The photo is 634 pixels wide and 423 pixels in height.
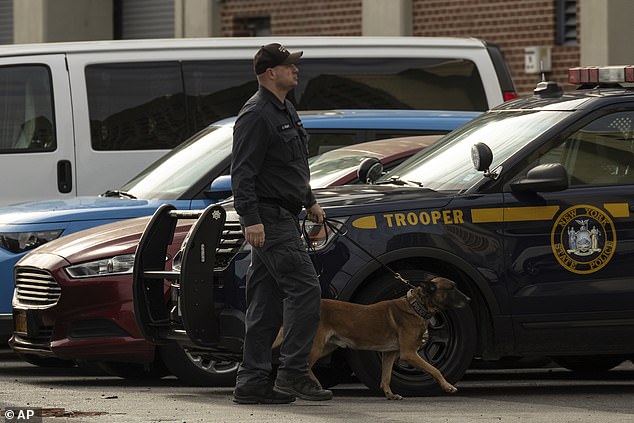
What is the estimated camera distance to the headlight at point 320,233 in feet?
Answer: 30.7

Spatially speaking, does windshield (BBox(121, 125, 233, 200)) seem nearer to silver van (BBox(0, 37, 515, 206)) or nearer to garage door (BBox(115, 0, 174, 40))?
silver van (BBox(0, 37, 515, 206))

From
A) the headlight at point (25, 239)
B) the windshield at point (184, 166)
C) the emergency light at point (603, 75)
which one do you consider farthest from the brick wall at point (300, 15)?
the emergency light at point (603, 75)

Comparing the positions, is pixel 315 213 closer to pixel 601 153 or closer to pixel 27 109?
pixel 601 153

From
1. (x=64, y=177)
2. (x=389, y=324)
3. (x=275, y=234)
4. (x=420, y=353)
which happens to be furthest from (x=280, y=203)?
(x=64, y=177)

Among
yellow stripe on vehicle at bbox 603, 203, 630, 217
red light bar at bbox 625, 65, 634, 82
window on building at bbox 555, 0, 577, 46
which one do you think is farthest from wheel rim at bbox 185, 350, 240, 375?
window on building at bbox 555, 0, 577, 46

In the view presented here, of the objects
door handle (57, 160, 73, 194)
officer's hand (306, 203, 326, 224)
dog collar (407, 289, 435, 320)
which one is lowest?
dog collar (407, 289, 435, 320)

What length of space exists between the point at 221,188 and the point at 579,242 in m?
2.53

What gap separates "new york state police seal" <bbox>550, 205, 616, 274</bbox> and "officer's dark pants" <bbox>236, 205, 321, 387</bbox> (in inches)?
53.5

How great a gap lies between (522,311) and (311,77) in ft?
19.7

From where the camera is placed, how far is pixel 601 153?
385 inches

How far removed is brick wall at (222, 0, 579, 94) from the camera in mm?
21641

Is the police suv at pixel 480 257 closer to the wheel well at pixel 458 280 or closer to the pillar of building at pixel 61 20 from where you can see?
the wheel well at pixel 458 280

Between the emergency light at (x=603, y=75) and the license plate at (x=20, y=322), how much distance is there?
11.5 ft

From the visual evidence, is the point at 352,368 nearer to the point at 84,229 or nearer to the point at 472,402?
the point at 472,402
